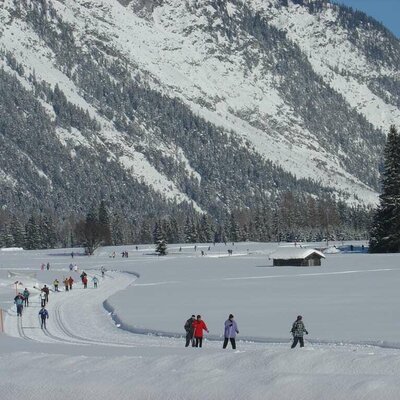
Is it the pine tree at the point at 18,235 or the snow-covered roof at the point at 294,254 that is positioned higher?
the pine tree at the point at 18,235

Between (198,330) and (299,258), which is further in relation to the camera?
(299,258)

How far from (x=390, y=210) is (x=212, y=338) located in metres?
53.7

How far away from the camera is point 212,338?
30.1m

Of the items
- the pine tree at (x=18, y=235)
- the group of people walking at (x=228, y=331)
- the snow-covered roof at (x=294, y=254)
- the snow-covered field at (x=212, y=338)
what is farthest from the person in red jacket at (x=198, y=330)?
the pine tree at (x=18, y=235)

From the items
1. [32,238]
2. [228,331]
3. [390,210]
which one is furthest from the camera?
[32,238]

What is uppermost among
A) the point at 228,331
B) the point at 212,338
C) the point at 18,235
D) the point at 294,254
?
Result: the point at 18,235

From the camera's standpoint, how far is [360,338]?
2752cm

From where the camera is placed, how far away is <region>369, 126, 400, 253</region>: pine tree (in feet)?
266

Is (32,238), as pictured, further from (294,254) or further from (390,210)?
(390,210)

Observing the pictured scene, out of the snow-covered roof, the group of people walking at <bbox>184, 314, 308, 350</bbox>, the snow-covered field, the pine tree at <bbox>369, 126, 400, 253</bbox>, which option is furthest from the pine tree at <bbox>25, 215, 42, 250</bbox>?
the group of people walking at <bbox>184, 314, 308, 350</bbox>

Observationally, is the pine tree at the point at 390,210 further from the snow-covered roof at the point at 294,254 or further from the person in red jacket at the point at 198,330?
the person in red jacket at the point at 198,330

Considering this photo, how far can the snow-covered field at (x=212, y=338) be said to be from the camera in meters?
11.2

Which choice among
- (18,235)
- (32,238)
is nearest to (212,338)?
(32,238)

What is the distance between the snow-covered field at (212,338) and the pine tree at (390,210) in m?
2.69
